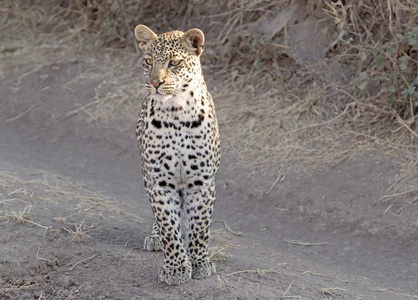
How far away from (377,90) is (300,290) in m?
4.15

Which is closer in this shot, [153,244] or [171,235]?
[171,235]

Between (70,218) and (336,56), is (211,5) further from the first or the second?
(70,218)

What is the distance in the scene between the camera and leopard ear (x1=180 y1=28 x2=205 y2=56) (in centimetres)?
526

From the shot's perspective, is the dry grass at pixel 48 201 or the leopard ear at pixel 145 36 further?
the dry grass at pixel 48 201

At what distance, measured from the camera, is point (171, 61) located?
5121 millimetres

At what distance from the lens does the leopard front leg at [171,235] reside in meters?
5.39

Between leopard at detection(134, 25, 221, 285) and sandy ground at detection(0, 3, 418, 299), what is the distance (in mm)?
319

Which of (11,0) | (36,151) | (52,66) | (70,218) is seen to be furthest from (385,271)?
(11,0)

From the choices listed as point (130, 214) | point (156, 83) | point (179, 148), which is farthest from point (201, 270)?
point (130, 214)

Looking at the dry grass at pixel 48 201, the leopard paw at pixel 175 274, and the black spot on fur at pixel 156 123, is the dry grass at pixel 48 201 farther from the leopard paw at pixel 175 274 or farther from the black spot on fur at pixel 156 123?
the black spot on fur at pixel 156 123

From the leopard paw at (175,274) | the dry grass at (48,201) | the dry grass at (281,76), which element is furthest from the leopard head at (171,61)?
the dry grass at (281,76)

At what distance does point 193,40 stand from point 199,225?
1.39 m

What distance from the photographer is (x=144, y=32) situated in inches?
213

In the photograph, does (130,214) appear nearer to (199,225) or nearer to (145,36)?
(199,225)
